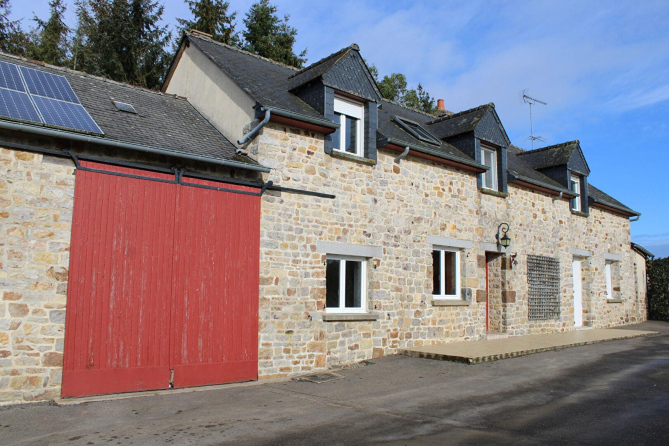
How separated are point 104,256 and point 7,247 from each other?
1.19 metres

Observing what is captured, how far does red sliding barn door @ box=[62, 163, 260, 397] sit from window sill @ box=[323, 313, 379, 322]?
60.4 inches

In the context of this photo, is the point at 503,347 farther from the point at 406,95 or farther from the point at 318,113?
the point at 406,95

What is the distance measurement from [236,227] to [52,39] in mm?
20327

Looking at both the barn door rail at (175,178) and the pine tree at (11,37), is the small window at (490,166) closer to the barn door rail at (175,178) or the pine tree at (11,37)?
the barn door rail at (175,178)

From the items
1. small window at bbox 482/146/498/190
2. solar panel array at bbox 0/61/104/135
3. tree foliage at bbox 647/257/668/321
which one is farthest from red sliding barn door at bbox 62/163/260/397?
→ tree foliage at bbox 647/257/668/321

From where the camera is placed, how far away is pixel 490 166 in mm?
14133

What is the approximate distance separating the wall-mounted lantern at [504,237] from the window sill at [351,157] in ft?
15.6

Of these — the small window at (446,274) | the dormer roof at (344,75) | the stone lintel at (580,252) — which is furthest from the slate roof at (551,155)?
the dormer roof at (344,75)

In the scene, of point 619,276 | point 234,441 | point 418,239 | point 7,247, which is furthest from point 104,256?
point 619,276

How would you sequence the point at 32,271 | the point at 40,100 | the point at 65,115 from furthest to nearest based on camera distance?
1. the point at 40,100
2. the point at 65,115
3. the point at 32,271

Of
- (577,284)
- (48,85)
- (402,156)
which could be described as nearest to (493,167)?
(402,156)

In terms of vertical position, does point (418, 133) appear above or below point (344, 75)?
below

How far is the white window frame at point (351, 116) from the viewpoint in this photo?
10.6 meters

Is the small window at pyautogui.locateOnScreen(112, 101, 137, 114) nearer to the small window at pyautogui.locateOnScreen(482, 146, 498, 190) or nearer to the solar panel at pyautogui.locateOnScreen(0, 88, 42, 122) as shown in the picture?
the solar panel at pyautogui.locateOnScreen(0, 88, 42, 122)
